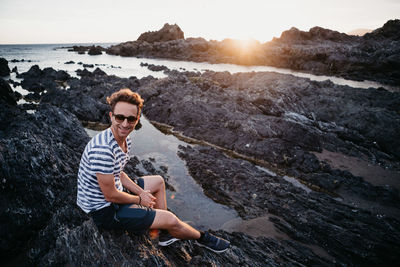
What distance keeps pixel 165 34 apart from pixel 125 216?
5928 inches

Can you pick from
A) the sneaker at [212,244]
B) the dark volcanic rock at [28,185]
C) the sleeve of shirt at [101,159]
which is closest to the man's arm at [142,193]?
the sleeve of shirt at [101,159]

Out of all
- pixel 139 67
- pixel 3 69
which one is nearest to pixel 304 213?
pixel 3 69

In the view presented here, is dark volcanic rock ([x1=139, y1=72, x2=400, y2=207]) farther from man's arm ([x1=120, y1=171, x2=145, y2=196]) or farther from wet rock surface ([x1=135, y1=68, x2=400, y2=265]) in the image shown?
man's arm ([x1=120, y1=171, x2=145, y2=196])

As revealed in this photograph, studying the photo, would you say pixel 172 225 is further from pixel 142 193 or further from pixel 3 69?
pixel 3 69

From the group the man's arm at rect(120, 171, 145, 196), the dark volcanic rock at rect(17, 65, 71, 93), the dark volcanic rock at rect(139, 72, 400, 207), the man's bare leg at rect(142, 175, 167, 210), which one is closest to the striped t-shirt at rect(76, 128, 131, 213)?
the man's arm at rect(120, 171, 145, 196)

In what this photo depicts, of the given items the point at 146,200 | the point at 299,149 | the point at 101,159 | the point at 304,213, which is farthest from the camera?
the point at 299,149

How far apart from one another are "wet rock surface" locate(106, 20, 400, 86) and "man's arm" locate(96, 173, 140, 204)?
57.3 m

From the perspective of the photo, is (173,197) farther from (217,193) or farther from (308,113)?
(308,113)

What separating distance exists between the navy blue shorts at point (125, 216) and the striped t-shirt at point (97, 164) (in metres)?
0.16

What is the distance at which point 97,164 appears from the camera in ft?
10.2

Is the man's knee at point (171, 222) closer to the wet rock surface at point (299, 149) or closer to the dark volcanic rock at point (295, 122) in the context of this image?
the wet rock surface at point (299, 149)

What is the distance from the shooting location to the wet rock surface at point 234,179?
434 centimetres

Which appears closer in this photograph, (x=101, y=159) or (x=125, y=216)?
(x=101, y=159)

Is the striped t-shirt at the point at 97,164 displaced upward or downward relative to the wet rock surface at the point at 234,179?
upward
